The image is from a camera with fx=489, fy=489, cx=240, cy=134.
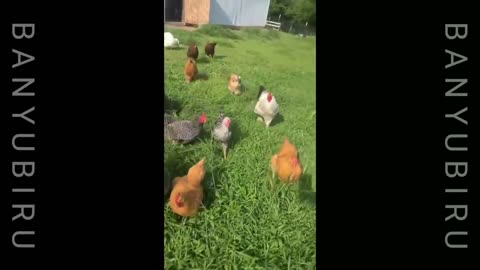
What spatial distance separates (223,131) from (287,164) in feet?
0.84

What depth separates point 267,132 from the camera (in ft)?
5.83

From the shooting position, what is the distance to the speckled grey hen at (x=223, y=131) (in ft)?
5.73

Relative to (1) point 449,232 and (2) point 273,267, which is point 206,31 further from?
(1) point 449,232

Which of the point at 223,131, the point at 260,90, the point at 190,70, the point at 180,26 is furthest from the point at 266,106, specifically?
the point at 180,26

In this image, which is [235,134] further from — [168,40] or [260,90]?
[168,40]

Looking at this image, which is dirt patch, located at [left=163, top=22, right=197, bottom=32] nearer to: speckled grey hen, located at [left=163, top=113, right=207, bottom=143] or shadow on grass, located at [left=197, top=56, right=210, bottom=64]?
shadow on grass, located at [left=197, top=56, right=210, bottom=64]

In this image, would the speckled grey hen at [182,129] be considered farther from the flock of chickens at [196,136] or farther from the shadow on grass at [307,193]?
the shadow on grass at [307,193]

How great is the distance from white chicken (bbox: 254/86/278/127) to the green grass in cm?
2

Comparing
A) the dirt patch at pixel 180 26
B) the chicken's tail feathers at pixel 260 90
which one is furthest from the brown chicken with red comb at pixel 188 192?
the dirt patch at pixel 180 26

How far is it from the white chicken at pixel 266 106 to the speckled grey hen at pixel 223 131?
4.9 inches

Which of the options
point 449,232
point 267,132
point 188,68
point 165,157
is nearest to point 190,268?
point 165,157

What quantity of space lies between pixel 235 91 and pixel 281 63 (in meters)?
0.19

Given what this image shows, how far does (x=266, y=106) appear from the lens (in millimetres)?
1758

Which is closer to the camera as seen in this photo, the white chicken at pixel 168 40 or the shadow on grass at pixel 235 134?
the white chicken at pixel 168 40
